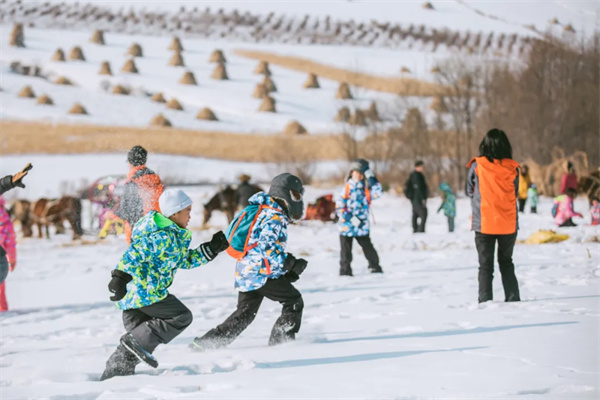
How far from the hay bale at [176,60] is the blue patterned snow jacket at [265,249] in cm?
3387

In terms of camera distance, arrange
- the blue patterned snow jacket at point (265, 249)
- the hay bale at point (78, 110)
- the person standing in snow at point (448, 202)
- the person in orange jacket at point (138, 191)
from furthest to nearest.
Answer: the hay bale at point (78, 110), the person standing in snow at point (448, 202), the person in orange jacket at point (138, 191), the blue patterned snow jacket at point (265, 249)

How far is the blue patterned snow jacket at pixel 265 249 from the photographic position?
502cm

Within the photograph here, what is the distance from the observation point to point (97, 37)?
125ft

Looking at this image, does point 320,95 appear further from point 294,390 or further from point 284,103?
point 294,390

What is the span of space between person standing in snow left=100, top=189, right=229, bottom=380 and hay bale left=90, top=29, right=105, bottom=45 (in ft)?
116

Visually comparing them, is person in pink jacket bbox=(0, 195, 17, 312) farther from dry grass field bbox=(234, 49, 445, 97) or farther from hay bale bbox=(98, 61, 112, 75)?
hay bale bbox=(98, 61, 112, 75)

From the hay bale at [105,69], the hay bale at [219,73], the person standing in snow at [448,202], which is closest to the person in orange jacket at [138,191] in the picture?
the person standing in snow at [448,202]

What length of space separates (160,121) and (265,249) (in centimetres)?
2708

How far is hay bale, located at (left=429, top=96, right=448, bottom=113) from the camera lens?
29025 millimetres

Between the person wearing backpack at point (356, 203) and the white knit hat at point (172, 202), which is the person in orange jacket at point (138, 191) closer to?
the white knit hat at point (172, 202)

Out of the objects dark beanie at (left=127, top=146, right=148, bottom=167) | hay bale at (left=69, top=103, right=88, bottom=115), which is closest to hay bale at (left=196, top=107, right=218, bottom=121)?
hay bale at (left=69, top=103, right=88, bottom=115)

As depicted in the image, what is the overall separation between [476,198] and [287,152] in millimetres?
20967

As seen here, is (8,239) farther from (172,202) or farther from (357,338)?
(357,338)

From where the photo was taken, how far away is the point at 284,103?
35.4 metres
